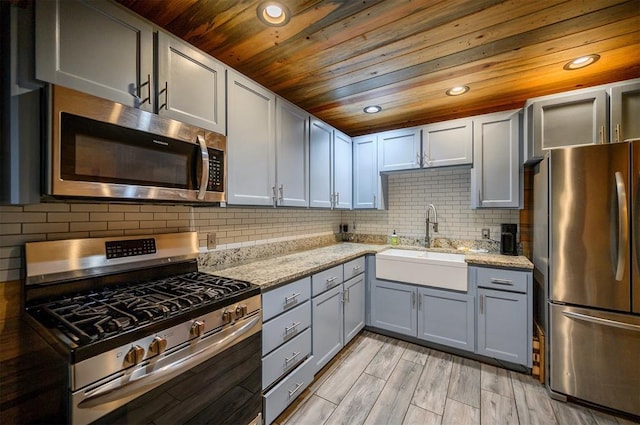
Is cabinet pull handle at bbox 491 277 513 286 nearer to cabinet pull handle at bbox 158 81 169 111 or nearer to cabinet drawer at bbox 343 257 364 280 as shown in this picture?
cabinet drawer at bbox 343 257 364 280

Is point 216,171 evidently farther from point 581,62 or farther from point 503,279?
point 581,62

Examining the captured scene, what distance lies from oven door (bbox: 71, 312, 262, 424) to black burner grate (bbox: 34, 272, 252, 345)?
16cm

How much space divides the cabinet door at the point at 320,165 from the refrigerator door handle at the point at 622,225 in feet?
7.09

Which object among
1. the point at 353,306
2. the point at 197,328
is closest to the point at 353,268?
the point at 353,306

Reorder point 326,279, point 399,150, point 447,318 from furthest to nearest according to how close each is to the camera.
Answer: point 399,150
point 447,318
point 326,279

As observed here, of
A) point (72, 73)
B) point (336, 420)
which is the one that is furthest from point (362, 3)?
point (336, 420)

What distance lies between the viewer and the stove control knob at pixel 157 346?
1.00m

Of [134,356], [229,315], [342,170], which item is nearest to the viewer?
[134,356]

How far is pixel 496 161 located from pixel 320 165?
1.68 metres

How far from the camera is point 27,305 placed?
1.15m

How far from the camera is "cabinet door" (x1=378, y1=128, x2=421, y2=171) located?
114 inches

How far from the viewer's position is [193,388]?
45.3 inches

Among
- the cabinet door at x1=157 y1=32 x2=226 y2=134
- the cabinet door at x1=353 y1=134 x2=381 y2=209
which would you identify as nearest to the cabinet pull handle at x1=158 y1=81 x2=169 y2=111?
the cabinet door at x1=157 y1=32 x2=226 y2=134

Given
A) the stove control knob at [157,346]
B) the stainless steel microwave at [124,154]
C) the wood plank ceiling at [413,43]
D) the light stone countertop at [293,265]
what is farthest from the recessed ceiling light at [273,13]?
the stove control knob at [157,346]
